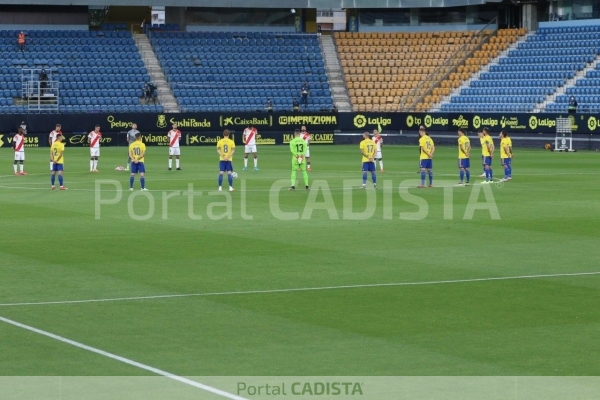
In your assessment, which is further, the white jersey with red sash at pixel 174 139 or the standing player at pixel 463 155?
the white jersey with red sash at pixel 174 139

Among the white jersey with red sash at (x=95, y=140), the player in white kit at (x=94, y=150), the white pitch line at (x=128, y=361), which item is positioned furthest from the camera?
the white jersey with red sash at (x=95, y=140)

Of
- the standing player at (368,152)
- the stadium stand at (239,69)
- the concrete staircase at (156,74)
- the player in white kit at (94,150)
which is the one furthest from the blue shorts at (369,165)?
the stadium stand at (239,69)

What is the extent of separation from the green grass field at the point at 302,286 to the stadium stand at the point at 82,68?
33085 mm

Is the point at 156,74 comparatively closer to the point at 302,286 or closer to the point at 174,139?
the point at 174,139

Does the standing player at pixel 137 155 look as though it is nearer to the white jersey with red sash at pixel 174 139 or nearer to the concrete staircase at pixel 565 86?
the white jersey with red sash at pixel 174 139

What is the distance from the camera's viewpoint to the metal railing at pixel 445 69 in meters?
69.0

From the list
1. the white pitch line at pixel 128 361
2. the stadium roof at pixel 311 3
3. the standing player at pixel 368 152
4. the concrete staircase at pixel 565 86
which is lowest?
the white pitch line at pixel 128 361

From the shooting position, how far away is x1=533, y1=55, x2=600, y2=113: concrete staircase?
209 feet

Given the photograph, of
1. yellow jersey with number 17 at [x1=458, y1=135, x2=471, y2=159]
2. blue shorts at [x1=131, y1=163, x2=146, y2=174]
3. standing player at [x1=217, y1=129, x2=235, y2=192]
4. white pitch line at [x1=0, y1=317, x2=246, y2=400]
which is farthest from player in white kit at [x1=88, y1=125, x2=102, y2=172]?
white pitch line at [x1=0, y1=317, x2=246, y2=400]

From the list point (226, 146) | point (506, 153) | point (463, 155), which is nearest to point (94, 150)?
point (226, 146)

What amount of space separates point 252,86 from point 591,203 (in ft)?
140

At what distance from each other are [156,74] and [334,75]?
12188 millimetres
